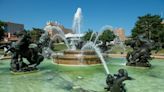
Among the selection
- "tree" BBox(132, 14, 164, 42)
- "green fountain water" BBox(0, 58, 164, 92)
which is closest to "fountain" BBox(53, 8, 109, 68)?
"green fountain water" BBox(0, 58, 164, 92)

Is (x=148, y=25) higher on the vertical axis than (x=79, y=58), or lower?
higher

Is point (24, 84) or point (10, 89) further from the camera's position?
point (24, 84)

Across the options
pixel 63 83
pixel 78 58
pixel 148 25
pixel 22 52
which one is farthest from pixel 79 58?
pixel 148 25

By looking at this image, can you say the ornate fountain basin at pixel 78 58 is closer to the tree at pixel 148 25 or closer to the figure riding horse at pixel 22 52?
the figure riding horse at pixel 22 52

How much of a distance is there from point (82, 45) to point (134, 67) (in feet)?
15.2

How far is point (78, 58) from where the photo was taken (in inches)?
634

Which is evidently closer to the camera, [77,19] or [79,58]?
[79,58]

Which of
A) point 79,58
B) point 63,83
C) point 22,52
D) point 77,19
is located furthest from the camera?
point 77,19

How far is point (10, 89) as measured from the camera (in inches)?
367

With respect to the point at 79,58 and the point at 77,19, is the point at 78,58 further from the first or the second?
the point at 77,19

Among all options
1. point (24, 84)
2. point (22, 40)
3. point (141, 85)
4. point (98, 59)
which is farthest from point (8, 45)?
point (141, 85)

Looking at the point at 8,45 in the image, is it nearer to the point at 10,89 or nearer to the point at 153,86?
the point at 10,89

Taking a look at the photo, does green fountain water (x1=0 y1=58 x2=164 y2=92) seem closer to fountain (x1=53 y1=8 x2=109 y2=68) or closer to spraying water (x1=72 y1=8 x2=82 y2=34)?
fountain (x1=53 y1=8 x2=109 y2=68)

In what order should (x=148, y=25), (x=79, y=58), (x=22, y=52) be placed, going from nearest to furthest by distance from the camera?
Answer: (x=22, y=52), (x=79, y=58), (x=148, y=25)
